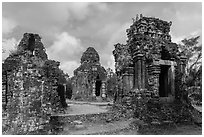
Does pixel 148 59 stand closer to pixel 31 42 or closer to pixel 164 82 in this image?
pixel 164 82

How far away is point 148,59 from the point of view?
10281 millimetres

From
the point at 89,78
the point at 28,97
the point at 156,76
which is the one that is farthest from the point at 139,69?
the point at 89,78

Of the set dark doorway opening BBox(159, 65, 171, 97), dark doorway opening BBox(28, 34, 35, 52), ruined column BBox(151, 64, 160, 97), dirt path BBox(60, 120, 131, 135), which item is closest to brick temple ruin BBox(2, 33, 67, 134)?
dirt path BBox(60, 120, 131, 135)

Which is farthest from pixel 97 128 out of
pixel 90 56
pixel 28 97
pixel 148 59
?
pixel 90 56

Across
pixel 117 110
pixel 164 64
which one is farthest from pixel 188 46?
pixel 117 110

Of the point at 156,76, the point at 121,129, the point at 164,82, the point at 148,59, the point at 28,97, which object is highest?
the point at 148,59

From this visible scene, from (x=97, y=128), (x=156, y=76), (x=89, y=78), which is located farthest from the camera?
(x=89, y=78)

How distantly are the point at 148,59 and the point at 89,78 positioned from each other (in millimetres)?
11640

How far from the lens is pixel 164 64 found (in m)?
10.5

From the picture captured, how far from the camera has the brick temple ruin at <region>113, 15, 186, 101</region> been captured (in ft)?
33.3

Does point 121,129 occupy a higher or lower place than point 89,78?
lower

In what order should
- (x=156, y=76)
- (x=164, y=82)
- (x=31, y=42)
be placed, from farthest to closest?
1. (x=164, y=82)
2. (x=31, y=42)
3. (x=156, y=76)

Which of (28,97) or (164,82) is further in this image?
(164,82)

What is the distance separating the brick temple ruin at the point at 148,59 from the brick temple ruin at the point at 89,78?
10.2 m
